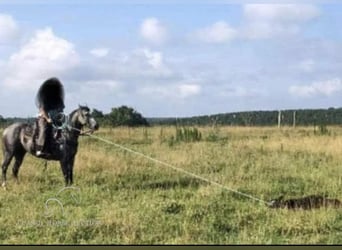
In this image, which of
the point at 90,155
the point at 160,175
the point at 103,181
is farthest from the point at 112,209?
the point at 90,155

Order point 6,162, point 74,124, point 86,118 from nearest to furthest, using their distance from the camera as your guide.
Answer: point 86,118, point 74,124, point 6,162

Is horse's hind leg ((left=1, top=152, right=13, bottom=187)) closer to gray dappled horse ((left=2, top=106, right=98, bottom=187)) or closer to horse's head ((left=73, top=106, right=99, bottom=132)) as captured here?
gray dappled horse ((left=2, top=106, right=98, bottom=187))

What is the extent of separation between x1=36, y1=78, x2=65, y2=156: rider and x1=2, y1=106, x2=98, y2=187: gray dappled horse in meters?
0.17

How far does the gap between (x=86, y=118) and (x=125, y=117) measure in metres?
13.9

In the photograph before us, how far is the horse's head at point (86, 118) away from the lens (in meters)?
11.2

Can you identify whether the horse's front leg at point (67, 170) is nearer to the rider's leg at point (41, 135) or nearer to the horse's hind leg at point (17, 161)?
the rider's leg at point (41, 135)

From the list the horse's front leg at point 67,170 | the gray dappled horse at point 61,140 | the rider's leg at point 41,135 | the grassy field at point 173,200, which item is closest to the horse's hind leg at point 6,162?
the gray dappled horse at point 61,140

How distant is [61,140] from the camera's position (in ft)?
38.3

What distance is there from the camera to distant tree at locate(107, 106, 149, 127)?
2366 centimetres

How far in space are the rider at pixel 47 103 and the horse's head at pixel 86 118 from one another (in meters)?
0.36

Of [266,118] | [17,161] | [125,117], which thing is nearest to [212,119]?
[125,117]

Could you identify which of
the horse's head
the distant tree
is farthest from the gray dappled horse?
the distant tree

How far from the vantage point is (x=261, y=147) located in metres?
19.8

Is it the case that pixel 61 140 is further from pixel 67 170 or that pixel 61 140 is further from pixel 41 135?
pixel 67 170
